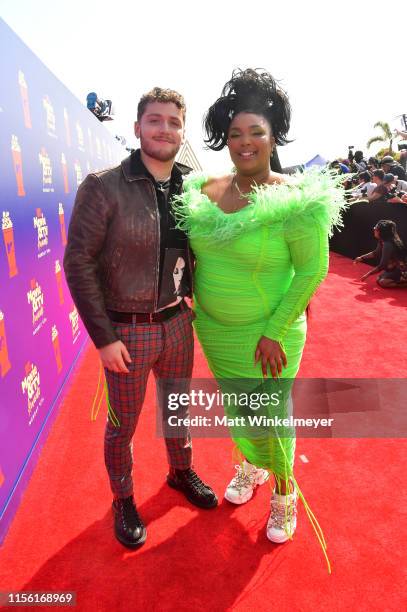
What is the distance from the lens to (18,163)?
97.0 inches

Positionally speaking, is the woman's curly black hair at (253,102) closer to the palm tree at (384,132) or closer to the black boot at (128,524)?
the black boot at (128,524)

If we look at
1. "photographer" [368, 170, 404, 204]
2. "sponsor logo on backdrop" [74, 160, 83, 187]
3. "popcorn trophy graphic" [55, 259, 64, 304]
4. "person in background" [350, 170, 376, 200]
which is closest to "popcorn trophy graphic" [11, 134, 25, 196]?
"popcorn trophy graphic" [55, 259, 64, 304]

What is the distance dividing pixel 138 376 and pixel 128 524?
2.33 feet

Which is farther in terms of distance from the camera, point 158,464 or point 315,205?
point 158,464

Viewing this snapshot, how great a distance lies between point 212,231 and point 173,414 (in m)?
0.93

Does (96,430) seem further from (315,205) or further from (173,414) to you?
(315,205)

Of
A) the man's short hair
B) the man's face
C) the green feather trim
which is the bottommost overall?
the green feather trim

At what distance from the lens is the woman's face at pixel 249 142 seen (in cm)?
163

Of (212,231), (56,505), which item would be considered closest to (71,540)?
(56,505)

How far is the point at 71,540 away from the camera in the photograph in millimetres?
1907

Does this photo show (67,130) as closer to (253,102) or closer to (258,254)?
(253,102)

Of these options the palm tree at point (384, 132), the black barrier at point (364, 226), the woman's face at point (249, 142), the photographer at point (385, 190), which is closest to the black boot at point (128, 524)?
the woman's face at point (249, 142)

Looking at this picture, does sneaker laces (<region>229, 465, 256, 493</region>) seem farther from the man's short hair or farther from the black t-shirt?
the man's short hair

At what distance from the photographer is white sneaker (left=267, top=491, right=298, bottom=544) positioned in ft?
6.08
